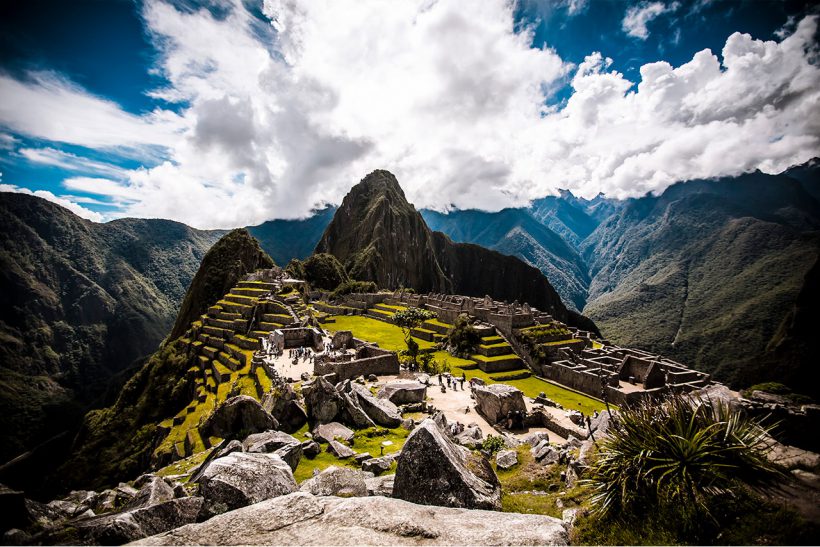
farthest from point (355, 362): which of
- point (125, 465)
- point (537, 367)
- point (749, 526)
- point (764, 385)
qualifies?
point (537, 367)

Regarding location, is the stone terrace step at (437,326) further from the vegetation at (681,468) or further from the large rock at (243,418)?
the vegetation at (681,468)

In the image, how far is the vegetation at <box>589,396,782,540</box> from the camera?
5090mm

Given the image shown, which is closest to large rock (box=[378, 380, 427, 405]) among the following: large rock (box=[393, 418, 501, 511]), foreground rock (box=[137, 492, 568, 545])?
large rock (box=[393, 418, 501, 511])

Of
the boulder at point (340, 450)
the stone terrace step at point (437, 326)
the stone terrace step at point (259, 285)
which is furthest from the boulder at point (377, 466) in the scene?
the stone terrace step at point (259, 285)

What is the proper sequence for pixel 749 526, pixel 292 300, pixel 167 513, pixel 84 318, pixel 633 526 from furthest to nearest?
pixel 84 318 → pixel 292 300 → pixel 167 513 → pixel 633 526 → pixel 749 526

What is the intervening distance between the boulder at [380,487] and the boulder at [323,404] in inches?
311

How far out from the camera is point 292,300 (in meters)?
59.6

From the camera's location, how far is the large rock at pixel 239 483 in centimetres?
612

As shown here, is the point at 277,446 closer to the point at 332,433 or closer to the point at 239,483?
the point at 332,433

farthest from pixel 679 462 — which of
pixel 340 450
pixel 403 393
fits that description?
pixel 403 393

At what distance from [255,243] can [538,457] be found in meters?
118

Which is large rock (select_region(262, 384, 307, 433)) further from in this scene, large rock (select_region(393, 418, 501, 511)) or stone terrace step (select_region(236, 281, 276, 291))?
stone terrace step (select_region(236, 281, 276, 291))

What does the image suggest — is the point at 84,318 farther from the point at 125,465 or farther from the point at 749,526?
the point at 749,526

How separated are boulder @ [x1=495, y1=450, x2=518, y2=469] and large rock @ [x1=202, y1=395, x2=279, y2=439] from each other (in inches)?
344
